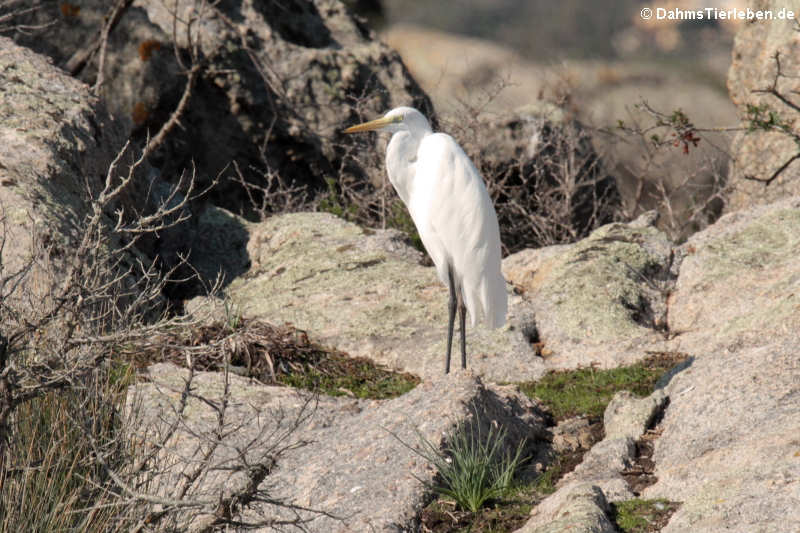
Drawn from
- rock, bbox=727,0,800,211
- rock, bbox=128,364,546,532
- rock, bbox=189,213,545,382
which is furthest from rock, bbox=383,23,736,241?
rock, bbox=128,364,546,532

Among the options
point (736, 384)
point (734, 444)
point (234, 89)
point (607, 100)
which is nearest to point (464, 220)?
point (736, 384)

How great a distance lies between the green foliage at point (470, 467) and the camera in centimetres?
461

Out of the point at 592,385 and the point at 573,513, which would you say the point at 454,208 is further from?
the point at 573,513

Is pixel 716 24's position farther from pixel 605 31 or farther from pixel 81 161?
pixel 81 161

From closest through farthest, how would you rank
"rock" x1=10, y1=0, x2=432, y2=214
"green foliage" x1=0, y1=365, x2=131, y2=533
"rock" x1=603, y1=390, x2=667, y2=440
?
"green foliage" x1=0, y1=365, x2=131, y2=533 → "rock" x1=603, y1=390, x2=667, y2=440 → "rock" x1=10, y1=0, x2=432, y2=214

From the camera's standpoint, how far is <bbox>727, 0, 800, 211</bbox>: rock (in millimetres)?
9531

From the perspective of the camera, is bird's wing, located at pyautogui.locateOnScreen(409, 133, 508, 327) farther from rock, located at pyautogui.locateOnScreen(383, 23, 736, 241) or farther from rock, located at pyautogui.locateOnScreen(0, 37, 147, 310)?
rock, located at pyautogui.locateOnScreen(0, 37, 147, 310)

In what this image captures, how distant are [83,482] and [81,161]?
4344mm

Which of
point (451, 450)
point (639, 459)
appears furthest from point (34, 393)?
point (639, 459)

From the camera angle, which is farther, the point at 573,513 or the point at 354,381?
the point at 354,381

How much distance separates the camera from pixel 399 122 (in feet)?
21.3

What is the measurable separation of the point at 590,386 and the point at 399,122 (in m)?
2.09

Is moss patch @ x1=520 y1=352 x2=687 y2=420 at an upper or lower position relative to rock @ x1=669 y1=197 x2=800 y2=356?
lower

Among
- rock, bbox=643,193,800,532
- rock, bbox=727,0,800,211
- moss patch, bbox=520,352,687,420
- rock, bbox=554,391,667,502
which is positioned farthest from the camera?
rock, bbox=727,0,800,211
